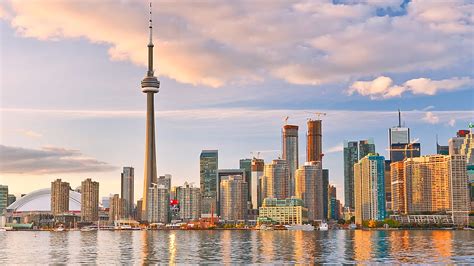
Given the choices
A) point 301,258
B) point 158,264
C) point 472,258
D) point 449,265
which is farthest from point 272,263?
point 472,258

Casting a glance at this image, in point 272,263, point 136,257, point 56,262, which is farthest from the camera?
point 136,257

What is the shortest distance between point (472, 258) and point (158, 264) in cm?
5518

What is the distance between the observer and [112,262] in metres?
117

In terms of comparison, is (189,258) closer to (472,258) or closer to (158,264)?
(158,264)

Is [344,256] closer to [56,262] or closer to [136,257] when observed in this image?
[136,257]

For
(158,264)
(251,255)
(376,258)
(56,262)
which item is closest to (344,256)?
(376,258)

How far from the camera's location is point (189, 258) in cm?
12425

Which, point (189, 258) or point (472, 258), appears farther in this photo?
point (189, 258)

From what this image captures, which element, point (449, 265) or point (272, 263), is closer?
point (449, 265)

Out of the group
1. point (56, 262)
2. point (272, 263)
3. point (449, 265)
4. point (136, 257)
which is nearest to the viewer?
point (449, 265)

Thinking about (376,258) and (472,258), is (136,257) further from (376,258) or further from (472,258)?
(472,258)

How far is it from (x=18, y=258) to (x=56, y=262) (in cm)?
1754

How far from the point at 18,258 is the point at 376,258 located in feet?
233

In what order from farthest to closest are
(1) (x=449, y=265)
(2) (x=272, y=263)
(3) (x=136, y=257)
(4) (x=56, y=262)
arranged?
(3) (x=136, y=257), (4) (x=56, y=262), (2) (x=272, y=263), (1) (x=449, y=265)
